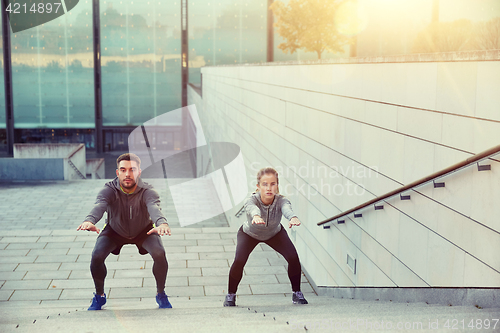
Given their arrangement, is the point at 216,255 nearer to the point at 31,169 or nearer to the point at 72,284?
the point at 72,284

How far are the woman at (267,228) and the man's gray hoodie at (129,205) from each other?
0.91m

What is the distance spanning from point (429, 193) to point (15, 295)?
542 cm

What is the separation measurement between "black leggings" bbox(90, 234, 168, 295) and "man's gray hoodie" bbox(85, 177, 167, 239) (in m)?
0.14

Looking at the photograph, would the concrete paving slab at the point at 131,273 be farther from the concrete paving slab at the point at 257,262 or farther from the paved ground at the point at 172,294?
the concrete paving slab at the point at 257,262

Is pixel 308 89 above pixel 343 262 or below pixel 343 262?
above

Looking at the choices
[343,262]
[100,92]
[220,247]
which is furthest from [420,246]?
[100,92]

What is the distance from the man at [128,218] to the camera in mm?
4625

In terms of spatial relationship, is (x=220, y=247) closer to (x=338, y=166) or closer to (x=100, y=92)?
(x=338, y=166)

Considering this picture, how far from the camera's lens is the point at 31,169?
1873 centimetres

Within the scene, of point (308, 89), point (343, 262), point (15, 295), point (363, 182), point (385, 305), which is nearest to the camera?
point (385, 305)

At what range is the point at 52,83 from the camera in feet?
100

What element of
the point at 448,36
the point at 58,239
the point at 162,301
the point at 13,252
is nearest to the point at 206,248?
the point at 58,239

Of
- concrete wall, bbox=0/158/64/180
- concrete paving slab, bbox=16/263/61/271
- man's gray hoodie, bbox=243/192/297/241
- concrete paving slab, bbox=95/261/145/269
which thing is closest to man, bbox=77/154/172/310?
man's gray hoodie, bbox=243/192/297/241

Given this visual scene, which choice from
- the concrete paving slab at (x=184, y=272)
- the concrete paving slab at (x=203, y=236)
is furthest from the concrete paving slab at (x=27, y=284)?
the concrete paving slab at (x=203, y=236)
